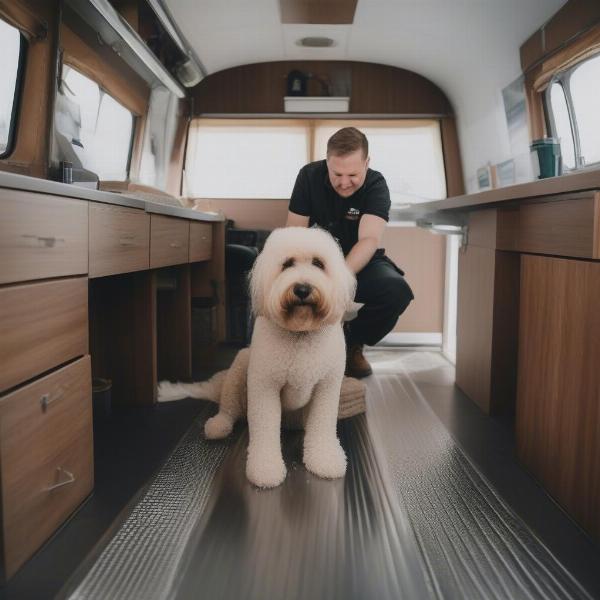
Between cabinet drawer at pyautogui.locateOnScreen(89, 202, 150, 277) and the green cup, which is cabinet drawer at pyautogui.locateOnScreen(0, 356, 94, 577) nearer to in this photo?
cabinet drawer at pyautogui.locateOnScreen(89, 202, 150, 277)

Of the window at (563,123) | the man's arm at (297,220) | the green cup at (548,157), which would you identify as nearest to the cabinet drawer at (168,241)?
the man's arm at (297,220)

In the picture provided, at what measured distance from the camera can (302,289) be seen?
150 centimetres

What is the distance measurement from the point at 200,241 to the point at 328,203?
0.80m

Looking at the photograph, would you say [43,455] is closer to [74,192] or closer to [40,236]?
[40,236]

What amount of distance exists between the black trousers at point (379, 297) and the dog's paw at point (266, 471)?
107 cm

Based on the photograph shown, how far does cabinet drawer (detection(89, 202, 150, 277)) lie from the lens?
1550 mm

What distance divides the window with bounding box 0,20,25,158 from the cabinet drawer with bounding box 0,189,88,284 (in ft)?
3.04

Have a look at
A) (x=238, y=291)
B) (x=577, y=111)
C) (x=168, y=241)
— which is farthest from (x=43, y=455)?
(x=577, y=111)

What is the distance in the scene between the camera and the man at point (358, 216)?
2.29 metres

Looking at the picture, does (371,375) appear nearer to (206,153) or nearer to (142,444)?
(142,444)

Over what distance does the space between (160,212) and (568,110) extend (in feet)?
6.75

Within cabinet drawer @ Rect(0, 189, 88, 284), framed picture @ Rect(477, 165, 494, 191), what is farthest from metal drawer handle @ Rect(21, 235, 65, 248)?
framed picture @ Rect(477, 165, 494, 191)

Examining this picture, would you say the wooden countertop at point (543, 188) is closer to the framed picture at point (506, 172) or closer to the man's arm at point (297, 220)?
the man's arm at point (297, 220)

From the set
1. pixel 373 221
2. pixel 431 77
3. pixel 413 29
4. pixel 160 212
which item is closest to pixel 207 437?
pixel 160 212
